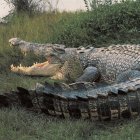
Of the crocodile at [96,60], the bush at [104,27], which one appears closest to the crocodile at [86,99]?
the crocodile at [96,60]

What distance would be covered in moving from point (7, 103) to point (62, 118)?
61cm

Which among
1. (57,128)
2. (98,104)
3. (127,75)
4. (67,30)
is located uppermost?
(67,30)

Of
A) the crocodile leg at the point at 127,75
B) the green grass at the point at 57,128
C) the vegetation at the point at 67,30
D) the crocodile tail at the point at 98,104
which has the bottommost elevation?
the green grass at the point at 57,128

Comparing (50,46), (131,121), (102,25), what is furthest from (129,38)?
(131,121)

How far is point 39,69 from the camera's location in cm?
690

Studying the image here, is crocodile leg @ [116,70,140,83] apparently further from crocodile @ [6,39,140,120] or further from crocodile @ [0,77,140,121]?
crocodile @ [0,77,140,121]

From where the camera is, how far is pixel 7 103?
5.15 meters

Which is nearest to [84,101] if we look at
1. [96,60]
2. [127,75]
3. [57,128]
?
[57,128]

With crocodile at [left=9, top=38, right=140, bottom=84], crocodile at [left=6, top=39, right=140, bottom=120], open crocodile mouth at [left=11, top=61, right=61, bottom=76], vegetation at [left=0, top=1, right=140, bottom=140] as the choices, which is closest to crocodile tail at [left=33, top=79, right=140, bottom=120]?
crocodile at [left=6, top=39, right=140, bottom=120]

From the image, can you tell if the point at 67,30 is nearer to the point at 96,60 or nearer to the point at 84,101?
the point at 96,60

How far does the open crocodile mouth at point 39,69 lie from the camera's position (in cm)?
688

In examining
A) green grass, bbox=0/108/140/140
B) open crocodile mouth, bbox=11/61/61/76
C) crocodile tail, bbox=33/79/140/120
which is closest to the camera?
green grass, bbox=0/108/140/140

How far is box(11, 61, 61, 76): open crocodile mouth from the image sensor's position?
6879mm

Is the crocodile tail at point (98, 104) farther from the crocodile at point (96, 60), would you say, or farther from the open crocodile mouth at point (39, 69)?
the open crocodile mouth at point (39, 69)
